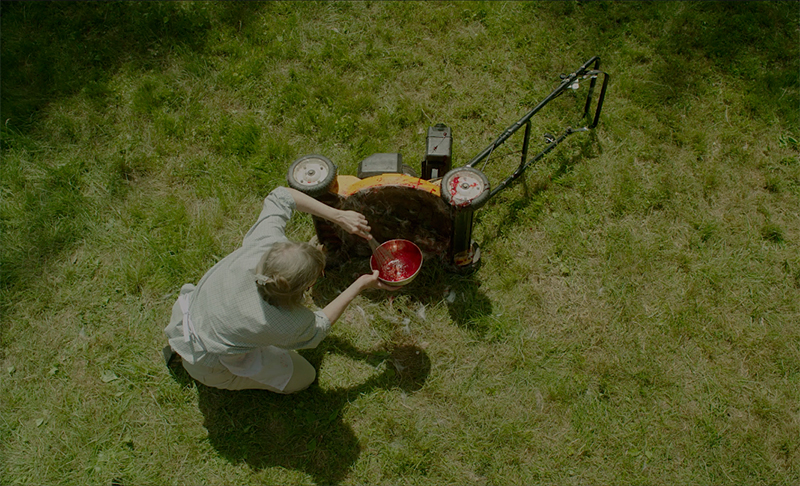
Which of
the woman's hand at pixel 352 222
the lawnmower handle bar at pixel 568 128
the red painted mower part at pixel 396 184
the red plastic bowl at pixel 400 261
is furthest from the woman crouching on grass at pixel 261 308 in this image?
the lawnmower handle bar at pixel 568 128

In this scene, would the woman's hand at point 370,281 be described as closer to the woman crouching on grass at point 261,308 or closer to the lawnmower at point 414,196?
the woman crouching on grass at point 261,308

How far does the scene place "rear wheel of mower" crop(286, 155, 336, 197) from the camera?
103 inches

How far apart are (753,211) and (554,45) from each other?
72.9 inches

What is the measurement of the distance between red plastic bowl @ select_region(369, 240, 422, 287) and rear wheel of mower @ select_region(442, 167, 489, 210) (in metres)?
0.50

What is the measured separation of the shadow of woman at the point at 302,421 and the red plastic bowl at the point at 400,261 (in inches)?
17.4

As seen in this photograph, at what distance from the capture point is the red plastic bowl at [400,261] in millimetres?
2924

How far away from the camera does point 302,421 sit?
9.45 ft

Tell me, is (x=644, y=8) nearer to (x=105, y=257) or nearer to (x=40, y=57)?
(x=105, y=257)

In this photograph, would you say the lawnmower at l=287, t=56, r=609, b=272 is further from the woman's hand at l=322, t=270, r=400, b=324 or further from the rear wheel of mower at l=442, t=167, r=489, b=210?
the woman's hand at l=322, t=270, r=400, b=324

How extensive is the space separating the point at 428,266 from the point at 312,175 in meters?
0.96

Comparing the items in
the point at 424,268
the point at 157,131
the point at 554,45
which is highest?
the point at 554,45

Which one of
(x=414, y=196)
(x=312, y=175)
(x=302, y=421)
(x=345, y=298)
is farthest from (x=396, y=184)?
(x=302, y=421)

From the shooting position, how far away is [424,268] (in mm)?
3232

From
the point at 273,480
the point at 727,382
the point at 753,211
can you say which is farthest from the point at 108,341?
the point at 753,211
